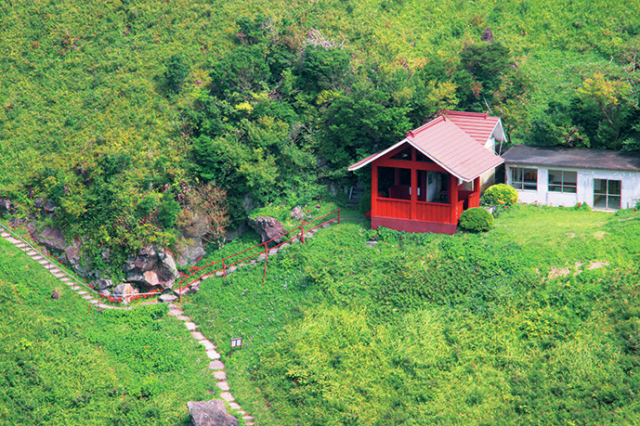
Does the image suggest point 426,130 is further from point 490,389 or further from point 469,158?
point 490,389

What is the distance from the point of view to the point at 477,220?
30.5 metres

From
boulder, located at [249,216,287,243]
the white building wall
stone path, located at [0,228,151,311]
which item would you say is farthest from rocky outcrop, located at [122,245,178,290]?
the white building wall

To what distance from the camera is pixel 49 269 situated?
1260 inches

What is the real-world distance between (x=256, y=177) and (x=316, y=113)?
20.9ft

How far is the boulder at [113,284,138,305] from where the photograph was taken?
31.1 meters

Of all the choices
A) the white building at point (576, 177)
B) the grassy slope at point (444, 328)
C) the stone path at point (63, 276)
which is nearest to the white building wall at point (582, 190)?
the white building at point (576, 177)

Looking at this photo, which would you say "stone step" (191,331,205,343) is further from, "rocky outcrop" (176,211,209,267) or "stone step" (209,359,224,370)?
"rocky outcrop" (176,211,209,267)

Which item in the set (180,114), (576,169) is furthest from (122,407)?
(576,169)

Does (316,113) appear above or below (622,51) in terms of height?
below

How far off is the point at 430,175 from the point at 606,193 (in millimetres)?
8723

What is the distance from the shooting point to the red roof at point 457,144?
30281 mm

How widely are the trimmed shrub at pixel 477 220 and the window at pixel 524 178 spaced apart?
17.3 ft

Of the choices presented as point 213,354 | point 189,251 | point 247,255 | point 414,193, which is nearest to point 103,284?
point 189,251

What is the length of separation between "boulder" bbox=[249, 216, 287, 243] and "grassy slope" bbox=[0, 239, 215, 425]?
20.7 ft
